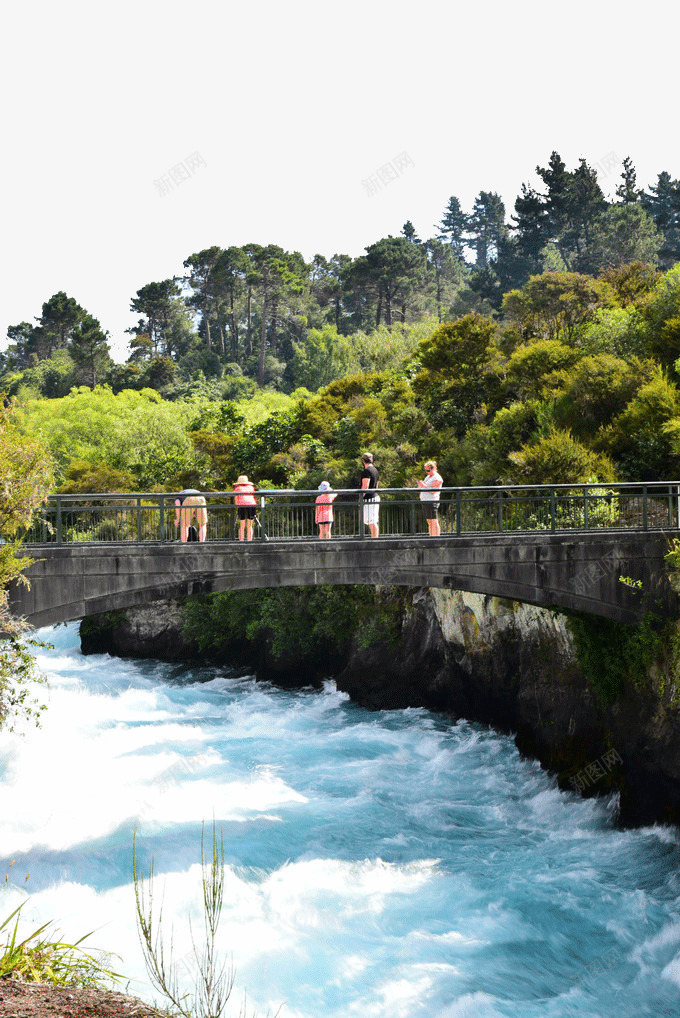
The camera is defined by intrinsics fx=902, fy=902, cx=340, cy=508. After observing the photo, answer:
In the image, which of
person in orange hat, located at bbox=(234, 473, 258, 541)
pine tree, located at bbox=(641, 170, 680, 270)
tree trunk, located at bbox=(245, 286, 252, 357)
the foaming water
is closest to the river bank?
the foaming water

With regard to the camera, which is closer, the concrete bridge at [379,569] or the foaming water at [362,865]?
the foaming water at [362,865]

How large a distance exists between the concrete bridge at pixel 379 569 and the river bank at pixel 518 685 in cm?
210

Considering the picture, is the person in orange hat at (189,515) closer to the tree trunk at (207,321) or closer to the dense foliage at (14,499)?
the dense foliage at (14,499)

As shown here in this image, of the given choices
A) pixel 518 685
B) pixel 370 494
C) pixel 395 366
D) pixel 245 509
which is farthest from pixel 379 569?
pixel 395 366

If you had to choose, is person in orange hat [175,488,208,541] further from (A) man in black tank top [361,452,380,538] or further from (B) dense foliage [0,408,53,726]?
(A) man in black tank top [361,452,380,538]

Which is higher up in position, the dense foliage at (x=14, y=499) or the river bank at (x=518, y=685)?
the dense foliage at (x=14, y=499)

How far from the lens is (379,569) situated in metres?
18.7

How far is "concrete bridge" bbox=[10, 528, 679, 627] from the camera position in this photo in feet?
57.9

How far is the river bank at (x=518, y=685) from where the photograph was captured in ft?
64.6

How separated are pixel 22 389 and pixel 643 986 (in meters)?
81.5

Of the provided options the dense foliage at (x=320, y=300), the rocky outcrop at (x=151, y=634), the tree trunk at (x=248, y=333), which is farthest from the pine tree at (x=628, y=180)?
the rocky outcrop at (x=151, y=634)

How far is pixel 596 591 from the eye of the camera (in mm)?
19734

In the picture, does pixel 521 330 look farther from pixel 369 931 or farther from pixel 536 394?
pixel 369 931

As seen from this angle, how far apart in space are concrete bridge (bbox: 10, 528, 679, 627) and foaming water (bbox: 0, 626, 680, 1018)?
5297mm
